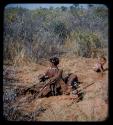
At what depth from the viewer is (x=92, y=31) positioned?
3.43m

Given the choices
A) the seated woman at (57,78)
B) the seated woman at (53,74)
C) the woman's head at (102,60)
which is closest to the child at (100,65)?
the woman's head at (102,60)

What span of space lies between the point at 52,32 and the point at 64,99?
2.36ft

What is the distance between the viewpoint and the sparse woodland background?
3.38m

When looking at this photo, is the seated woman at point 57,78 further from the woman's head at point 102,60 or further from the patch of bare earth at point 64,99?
the woman's head at point 102,60

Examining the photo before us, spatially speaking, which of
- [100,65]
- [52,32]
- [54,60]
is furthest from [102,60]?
[52,32]

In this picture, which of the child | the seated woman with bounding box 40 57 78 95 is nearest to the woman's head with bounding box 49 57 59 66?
the seated woman with bounding box 40 57 78 95

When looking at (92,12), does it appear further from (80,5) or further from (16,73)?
(16,73)

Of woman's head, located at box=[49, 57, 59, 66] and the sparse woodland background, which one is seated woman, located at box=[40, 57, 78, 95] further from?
the sparse woodland background

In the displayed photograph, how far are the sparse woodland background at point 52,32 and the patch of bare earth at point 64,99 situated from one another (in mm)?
118

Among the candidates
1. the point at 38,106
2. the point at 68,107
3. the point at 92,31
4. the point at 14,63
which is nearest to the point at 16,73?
the point at 14,63

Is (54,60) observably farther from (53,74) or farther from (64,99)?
(64,99)

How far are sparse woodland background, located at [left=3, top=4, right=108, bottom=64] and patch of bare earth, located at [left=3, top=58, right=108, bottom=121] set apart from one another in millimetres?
118

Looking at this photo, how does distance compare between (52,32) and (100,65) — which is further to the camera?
(52,32)

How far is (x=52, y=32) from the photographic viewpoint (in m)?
3.46
